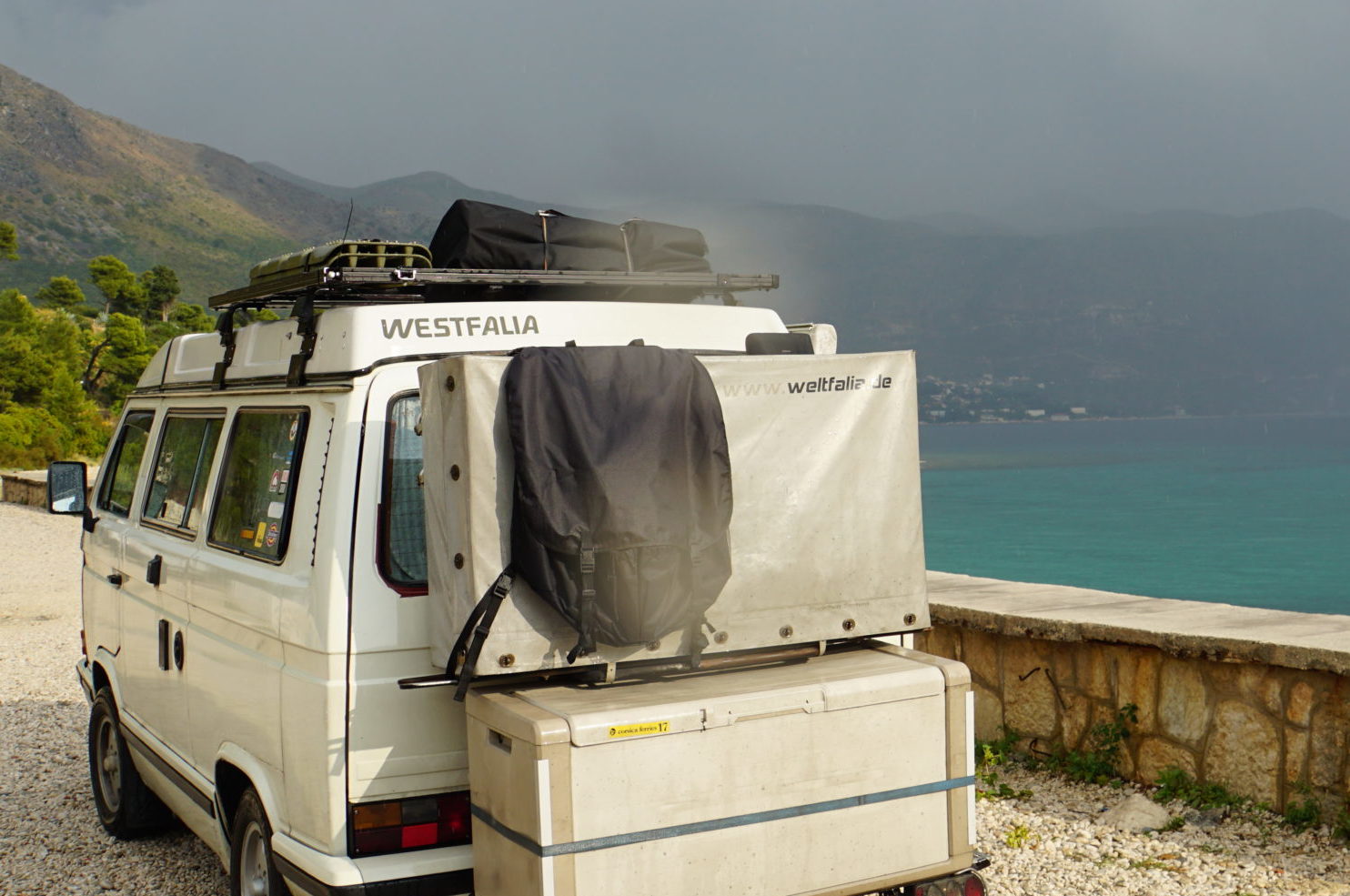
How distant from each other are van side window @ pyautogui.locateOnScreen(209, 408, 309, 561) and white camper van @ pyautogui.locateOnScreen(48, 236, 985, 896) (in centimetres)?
2

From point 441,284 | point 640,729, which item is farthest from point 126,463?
point 640,729

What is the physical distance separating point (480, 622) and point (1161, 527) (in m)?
104

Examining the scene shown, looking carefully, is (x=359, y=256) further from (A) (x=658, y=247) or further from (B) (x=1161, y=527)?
(B) (x=1161, y=527)

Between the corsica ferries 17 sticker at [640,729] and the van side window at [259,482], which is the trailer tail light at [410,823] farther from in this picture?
the van side window at [259,482]

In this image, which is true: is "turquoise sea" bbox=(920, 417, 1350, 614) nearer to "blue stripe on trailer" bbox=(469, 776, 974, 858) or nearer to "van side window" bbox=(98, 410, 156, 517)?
"van side window" bbox=(98, 410, 156, 517)

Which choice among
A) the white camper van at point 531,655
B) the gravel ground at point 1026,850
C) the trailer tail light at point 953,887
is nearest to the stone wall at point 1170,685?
the gravel ground at point 1026,850

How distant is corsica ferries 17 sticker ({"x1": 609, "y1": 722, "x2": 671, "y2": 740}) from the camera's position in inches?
125

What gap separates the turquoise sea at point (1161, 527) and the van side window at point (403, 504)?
2332 inches

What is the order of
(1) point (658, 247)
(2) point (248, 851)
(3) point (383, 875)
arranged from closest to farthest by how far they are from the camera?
(3) point (383, 875) → (2) point (248, 851) → (1) point (658, 247)

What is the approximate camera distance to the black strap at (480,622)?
3.33m

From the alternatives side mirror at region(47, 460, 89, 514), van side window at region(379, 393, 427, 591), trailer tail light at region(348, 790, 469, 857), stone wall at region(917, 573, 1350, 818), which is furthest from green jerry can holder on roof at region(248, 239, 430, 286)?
stone wall at region(917, 573, 1350, 818)

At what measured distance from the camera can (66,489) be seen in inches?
254

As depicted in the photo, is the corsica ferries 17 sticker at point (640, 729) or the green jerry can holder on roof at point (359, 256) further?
the green jerry can holder on roof at point (359, 256)

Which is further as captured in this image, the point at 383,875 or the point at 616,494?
the point at 383,875
